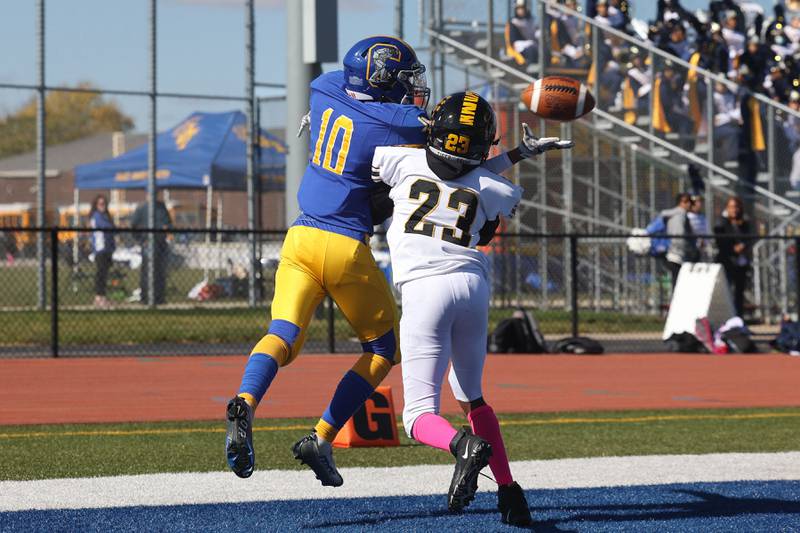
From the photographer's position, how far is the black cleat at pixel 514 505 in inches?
225

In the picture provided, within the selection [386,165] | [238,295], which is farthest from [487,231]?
[238,295]

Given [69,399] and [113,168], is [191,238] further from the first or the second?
[69,399]

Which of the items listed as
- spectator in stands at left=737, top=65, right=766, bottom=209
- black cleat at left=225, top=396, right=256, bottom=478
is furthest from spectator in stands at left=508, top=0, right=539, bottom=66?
black cleat at left=225, top=396, right=256, bottom=478

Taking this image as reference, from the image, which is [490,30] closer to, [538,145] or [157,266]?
[157,266]

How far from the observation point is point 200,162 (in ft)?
78.6

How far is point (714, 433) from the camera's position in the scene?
31.2 feet

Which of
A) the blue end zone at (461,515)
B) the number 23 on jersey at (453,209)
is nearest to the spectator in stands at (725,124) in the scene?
the blue end zone at (461,515)

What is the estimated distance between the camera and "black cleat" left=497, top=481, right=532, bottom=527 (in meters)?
5.70

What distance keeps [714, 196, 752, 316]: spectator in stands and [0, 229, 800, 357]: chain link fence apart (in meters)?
0.71

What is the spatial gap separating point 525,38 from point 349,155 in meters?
15.9

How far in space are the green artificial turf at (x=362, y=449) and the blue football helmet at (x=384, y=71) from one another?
8.35 feet

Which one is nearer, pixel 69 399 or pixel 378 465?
pixel 378 465

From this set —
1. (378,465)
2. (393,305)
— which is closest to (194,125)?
(378,465)

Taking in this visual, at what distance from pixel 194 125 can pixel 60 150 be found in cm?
5318
